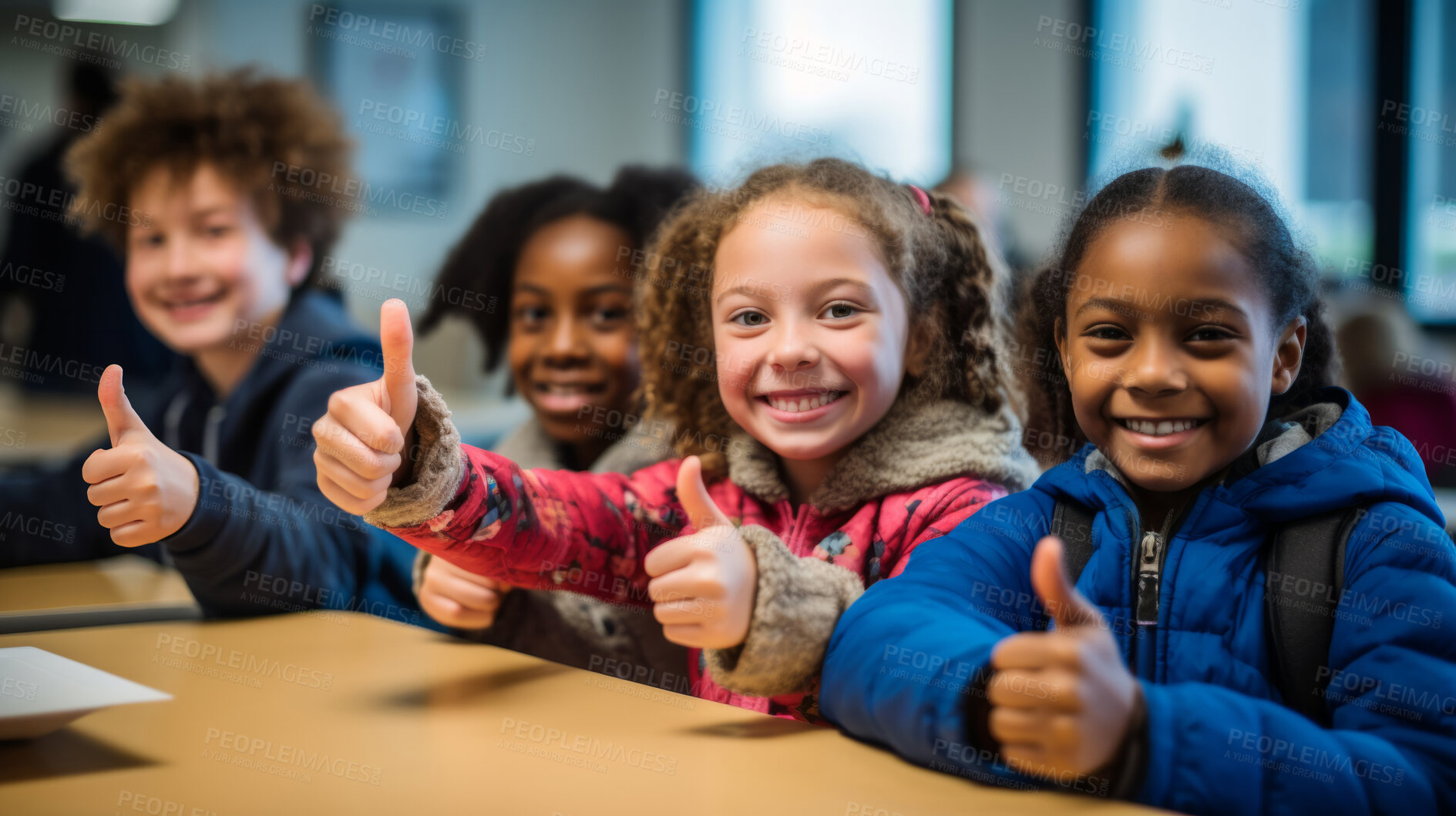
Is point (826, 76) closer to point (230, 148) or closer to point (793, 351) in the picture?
point (230, 148)

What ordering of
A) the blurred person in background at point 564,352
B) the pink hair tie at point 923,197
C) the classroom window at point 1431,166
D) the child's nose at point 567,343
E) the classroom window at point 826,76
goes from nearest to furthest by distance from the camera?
the pink hair tie at point 923,197 → the blurred person in background at point 564,352 → the child's nose at point 567,343 → the classroom window at point 1431,166 → the classroom window at point 826,76

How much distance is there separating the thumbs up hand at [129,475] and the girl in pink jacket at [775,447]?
Answer: 23 centimetres

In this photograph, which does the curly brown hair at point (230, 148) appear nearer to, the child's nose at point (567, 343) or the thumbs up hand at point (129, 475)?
the child's nose at point (567, 343)

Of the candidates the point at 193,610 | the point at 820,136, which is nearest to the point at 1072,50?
the point at 820,136

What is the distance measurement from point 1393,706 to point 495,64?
602 cm

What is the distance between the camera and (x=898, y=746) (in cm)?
78

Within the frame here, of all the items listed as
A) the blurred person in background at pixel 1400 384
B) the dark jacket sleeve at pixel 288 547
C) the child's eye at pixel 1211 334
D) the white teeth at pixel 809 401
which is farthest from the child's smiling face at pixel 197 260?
the blurred person in background at pixel 1400 384

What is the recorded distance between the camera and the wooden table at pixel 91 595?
1.31 m

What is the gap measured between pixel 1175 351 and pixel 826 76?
5048 mm

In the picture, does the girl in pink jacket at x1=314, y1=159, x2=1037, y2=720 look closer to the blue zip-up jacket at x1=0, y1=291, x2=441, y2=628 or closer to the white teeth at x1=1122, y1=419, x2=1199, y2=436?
the white teeth at x1=1122, y1=419, x2=1199, y2=436

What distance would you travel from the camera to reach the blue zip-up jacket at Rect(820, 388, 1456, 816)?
68 cm

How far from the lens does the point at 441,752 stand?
81cm

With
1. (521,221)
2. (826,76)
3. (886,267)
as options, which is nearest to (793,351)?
(886,267)

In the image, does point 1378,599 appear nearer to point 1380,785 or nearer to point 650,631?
point 1380,785
